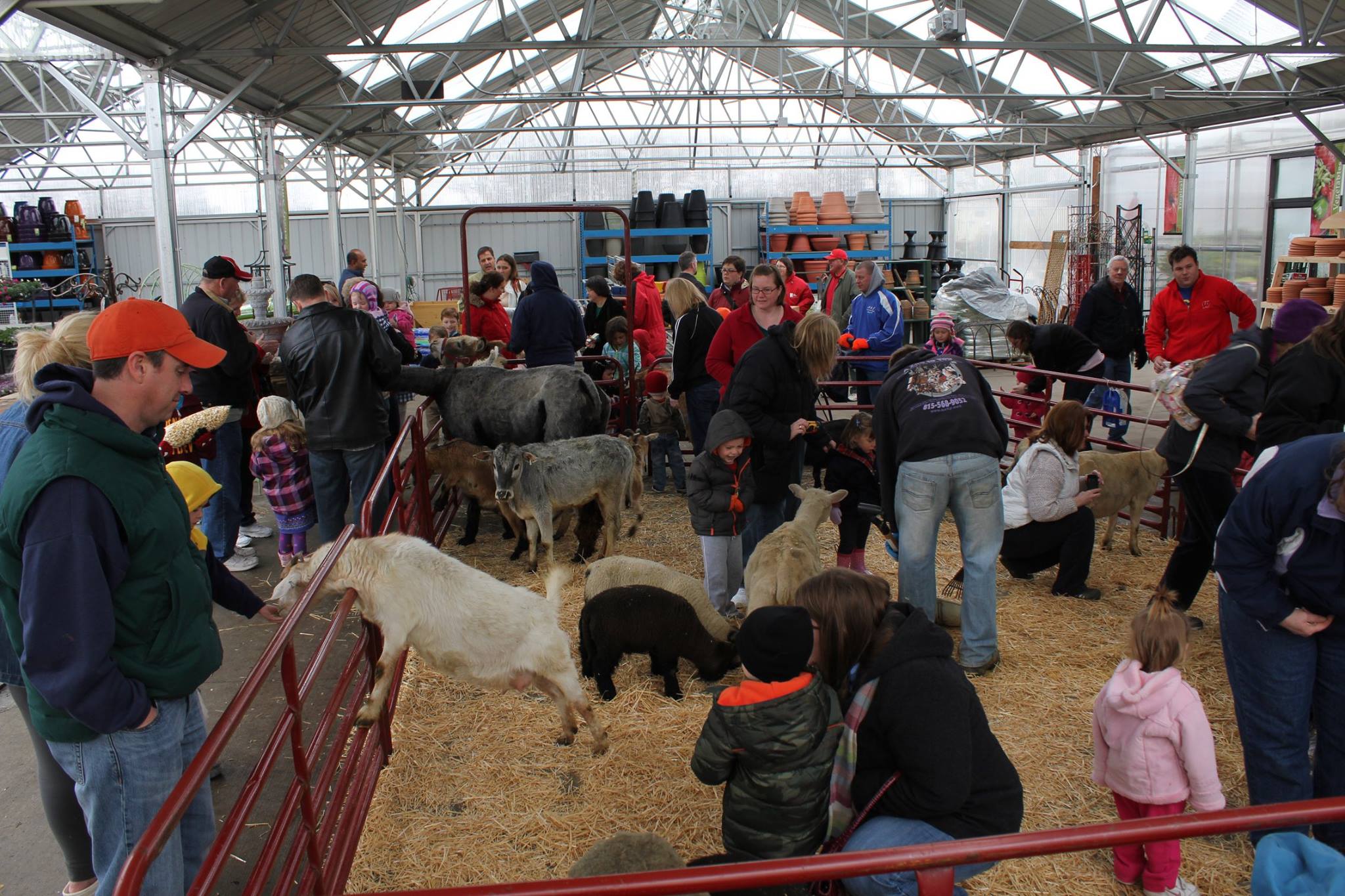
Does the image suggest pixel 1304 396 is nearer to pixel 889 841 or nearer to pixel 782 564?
pixel 782 564

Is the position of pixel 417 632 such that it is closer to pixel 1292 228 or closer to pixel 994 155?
pixel 1292 228

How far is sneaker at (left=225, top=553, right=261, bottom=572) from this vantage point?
6.50 meters

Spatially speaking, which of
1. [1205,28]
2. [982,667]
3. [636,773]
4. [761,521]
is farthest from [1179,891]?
[1205,28]

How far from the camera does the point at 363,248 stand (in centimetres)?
2522

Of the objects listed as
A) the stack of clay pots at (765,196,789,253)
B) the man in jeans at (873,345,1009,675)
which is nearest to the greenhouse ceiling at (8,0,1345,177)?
the stack of clay pots at (765,196,789,253)

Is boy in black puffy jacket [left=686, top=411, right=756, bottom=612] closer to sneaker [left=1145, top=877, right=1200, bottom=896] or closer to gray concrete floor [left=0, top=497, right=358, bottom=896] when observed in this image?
gray concrete floor [left=0, top=497, right=358, bottom=896]

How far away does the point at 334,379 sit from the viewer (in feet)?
18.3

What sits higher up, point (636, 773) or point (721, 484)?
point (721, 484)

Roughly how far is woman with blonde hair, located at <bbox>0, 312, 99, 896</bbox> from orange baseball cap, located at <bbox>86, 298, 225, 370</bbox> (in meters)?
0.51

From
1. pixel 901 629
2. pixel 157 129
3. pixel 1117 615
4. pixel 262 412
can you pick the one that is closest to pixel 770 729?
pixel 901 629

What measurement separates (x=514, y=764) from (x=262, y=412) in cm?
297

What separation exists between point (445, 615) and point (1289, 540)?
9.42 feet

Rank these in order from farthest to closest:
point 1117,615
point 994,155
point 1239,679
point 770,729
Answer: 1. point 994,155
2. point 1117,615
3. point 1239,679
4. point 770,729

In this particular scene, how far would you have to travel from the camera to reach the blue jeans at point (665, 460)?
8.41m
